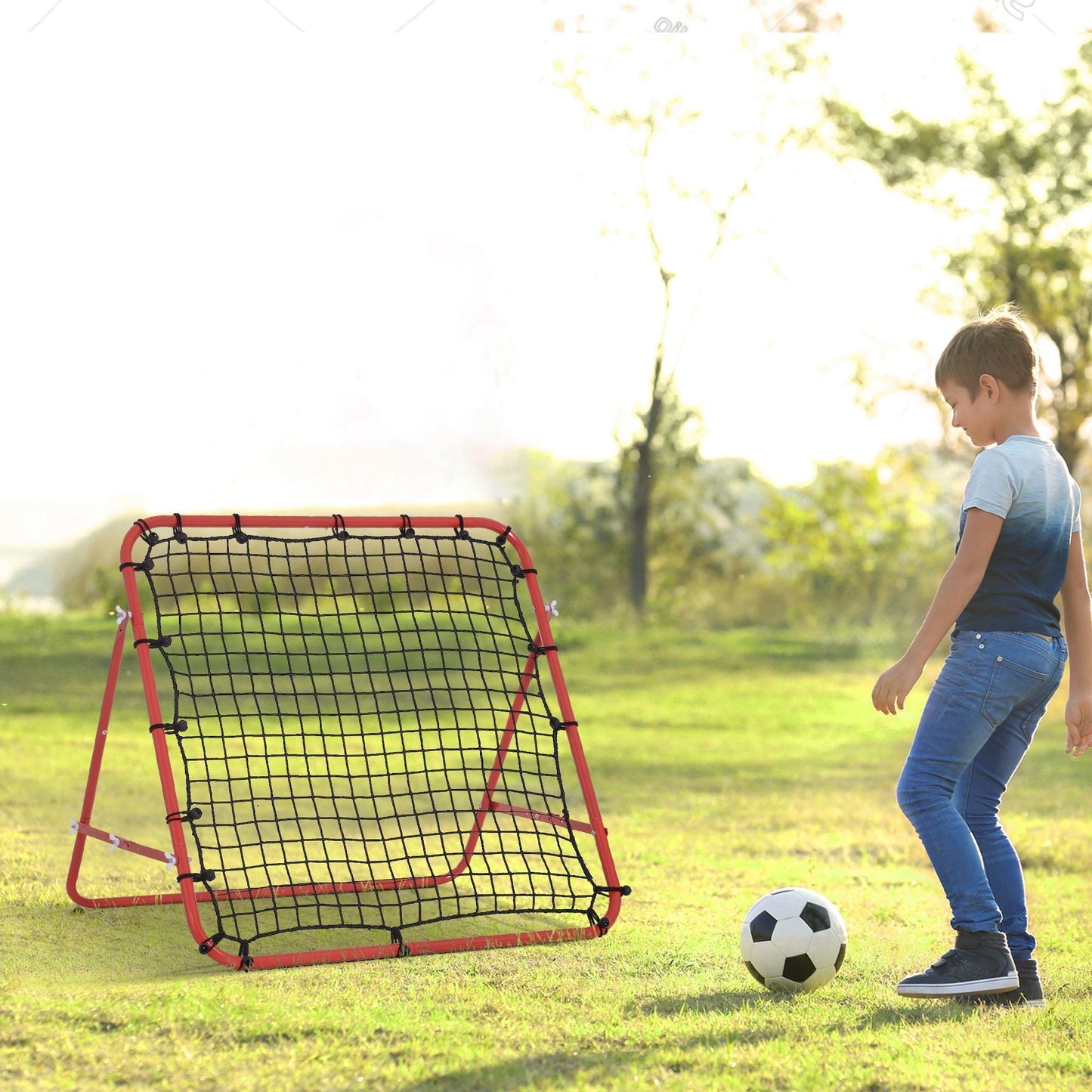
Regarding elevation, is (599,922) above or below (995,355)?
below

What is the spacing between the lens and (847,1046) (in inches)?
101

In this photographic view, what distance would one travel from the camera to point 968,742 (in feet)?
9.05

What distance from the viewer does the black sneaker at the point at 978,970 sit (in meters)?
2.72

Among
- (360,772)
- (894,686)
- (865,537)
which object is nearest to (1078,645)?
(894,686)

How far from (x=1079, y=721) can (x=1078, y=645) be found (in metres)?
0.17

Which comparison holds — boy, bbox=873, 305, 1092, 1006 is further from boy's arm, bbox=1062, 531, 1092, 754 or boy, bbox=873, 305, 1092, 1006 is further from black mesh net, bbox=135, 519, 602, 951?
black mesh net, bbox=135, 519, 602, 951

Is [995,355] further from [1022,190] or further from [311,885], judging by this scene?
[1022,190]

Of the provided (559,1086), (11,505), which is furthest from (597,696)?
(559,1086)

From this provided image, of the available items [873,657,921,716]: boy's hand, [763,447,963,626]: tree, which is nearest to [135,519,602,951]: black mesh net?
[873,657,921,716]: boy's hand

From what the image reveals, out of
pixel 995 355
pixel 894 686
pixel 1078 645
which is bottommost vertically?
pixel 894 686

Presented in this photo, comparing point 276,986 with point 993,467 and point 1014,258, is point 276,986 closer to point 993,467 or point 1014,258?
point 993,467

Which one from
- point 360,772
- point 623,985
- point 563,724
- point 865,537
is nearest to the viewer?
point 623,985

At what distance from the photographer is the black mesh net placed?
3.77 metres

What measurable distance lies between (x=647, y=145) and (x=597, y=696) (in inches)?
220
